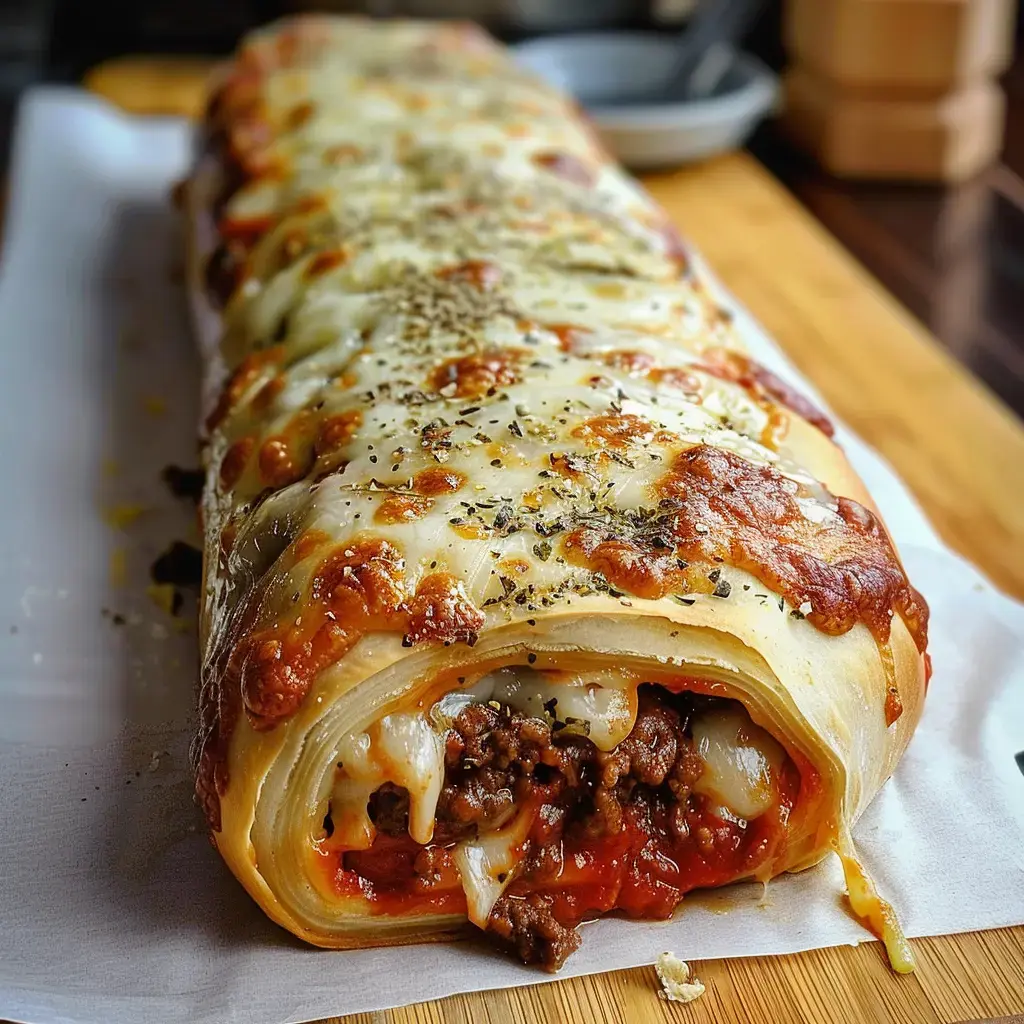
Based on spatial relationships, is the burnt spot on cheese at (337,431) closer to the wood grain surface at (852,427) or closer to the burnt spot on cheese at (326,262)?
the burnt spot on cheese at (326,262)

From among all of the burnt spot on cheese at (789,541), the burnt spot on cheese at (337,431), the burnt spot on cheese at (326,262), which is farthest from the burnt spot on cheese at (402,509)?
the burnt spot on cheese at (326,262)

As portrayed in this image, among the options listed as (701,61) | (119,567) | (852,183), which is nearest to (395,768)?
(119,567)

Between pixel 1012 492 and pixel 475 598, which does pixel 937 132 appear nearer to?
pixel 1012 492

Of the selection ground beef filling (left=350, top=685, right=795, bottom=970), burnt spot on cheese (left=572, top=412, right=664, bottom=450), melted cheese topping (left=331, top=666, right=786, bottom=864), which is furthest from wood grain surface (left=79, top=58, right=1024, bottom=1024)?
burnt spot on cheese (left=572, top=412, right=664, bottom=450)

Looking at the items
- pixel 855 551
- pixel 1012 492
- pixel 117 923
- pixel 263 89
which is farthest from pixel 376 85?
pixel 117 923

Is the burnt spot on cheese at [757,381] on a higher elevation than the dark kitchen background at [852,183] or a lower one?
higher

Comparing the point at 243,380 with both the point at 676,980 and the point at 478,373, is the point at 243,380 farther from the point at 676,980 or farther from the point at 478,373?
the point at 676,980

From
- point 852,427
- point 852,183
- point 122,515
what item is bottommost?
point 852,183
